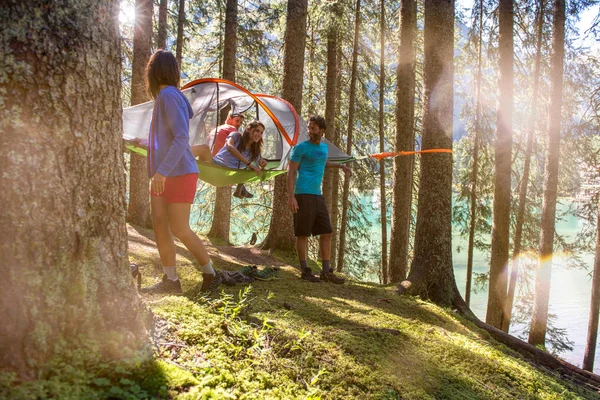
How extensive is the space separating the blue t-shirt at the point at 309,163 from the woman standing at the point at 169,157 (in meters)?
1.69

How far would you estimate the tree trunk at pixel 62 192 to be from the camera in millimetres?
1431

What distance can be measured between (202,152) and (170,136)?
1.56 meters

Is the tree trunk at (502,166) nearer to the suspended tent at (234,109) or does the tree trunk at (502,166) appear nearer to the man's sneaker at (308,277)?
A: the suspended tent at (234,109)

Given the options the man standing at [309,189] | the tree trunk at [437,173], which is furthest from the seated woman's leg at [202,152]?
the tree trunk at [437,173]

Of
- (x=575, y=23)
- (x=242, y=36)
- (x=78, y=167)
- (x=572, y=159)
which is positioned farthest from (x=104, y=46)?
(x=572, y=159)

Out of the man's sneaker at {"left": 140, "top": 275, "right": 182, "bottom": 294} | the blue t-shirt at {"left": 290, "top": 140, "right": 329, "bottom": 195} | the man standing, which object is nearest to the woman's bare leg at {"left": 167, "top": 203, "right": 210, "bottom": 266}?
the man's sneaker at {"left": 140, "top": 275, "right": 182, "bottom": 294}

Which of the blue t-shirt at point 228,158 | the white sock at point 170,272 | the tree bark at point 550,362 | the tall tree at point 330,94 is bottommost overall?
the tree bark at point 550,362

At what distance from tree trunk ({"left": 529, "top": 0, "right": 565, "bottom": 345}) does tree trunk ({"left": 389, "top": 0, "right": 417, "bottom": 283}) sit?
3.29m

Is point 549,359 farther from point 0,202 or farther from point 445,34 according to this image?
point 0,202

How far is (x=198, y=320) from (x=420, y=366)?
1388 mm

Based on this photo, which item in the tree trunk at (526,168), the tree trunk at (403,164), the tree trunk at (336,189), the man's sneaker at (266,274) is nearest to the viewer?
the man's sneaker at (266,274)

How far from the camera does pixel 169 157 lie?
8.30 ft

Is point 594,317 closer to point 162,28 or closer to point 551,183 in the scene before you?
point 551,183

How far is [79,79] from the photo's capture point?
159cm
